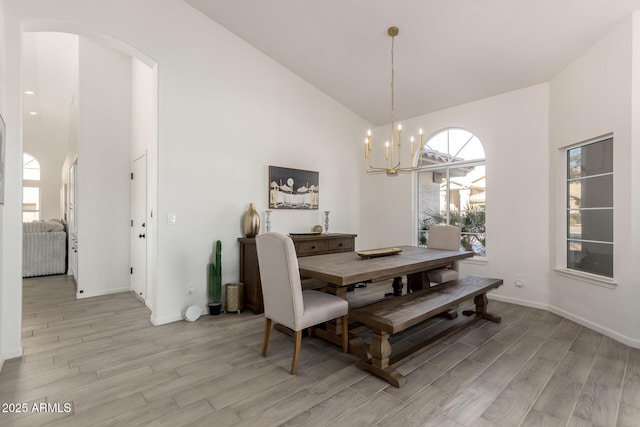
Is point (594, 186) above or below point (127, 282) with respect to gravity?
above

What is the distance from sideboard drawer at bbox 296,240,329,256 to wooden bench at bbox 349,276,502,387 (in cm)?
156

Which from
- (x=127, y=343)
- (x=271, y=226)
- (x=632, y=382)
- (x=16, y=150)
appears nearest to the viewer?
(x=632, y=382)

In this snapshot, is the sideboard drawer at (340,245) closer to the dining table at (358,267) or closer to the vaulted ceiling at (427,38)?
the dining table at (358,267)

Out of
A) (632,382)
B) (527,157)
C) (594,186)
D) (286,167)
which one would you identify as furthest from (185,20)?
(632,382)

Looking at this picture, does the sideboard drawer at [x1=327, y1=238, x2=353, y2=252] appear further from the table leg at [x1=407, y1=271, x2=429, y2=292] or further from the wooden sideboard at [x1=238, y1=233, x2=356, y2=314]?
the table leg at [x1=407, y1=271, x2=429, y2=292]

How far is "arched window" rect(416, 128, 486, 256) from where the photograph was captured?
450 cm

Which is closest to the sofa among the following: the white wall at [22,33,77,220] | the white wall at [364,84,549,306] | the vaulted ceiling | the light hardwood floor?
the white wall at [22,33,77,220]

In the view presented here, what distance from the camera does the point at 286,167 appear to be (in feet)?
14.5

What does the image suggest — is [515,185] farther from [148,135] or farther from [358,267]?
[148,135]

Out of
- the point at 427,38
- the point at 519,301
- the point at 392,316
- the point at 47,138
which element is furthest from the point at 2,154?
the point at 47,138

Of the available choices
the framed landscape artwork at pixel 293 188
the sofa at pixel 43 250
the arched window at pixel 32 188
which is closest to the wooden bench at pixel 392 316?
the framed landscape artwork at pixel 293 188

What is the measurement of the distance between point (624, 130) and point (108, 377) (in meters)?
4.91

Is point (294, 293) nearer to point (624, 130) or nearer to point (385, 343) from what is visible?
point (385, 343)

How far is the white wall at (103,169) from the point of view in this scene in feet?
14.1
